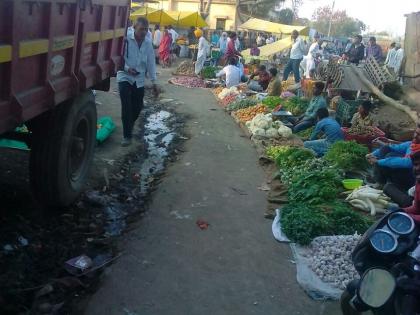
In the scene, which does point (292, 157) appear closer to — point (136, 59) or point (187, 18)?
point (136, 59)

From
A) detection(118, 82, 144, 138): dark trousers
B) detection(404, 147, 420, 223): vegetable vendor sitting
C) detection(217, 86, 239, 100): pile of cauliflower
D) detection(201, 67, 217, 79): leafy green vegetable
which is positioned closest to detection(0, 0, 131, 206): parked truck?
detection(118, 82, 144, 138): dark trousers

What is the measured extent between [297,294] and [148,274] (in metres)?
1.31

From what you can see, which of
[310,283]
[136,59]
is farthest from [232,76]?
[310,283]

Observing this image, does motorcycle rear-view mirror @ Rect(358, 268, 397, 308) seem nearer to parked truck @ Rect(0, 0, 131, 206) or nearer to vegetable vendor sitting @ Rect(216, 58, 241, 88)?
parked truck @ Rect(0, 0, 131, 206)

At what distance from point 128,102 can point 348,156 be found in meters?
3.62

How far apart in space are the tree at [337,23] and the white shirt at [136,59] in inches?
2498

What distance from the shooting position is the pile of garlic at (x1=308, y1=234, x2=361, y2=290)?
4086 mm

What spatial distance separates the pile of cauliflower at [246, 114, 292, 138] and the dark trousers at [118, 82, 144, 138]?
2.47 m

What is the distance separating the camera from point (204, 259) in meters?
4.23

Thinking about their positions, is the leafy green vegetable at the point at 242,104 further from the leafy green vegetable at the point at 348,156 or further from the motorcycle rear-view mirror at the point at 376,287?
the motorcycle rear-view mirror at the point at 376,287

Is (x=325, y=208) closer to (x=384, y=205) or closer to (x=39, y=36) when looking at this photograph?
(x=384, y=205)

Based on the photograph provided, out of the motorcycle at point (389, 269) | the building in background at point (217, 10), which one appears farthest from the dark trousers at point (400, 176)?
the building in background at point (217, 10)

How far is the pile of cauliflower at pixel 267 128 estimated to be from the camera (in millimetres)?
8578

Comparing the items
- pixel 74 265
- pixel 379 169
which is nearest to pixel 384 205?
pixel 379 169
